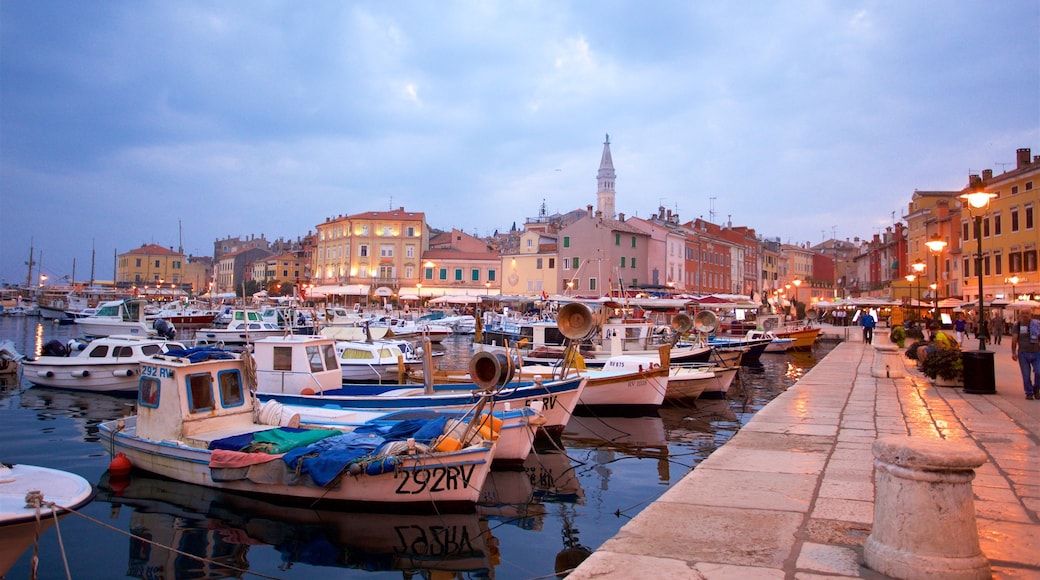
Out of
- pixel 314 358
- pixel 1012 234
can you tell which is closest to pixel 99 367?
pixel 314 358

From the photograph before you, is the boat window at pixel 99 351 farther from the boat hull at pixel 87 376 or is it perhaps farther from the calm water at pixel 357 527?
the calm water at pixel 357 527

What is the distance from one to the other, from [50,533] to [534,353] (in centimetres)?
2012

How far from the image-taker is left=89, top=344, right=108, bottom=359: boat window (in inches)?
906

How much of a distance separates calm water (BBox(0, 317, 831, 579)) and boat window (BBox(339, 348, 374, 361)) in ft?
32.4

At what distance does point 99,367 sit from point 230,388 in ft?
43.7

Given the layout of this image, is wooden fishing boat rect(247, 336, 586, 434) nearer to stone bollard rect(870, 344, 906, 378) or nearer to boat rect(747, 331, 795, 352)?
stone bollard rect(870, 344, 906, 378)

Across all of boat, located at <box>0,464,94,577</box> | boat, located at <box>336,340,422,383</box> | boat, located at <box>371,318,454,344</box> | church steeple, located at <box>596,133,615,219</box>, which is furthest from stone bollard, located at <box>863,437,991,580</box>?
church steeple, located at <box>596,133,615,219</box>

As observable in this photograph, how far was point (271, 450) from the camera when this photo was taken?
10.5 meters

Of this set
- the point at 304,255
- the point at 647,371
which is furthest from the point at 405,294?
the point at 647,371

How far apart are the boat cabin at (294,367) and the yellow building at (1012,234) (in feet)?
120

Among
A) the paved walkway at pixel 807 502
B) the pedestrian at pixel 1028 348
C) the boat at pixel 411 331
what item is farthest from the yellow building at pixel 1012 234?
the paved walkway at pixel 807 502

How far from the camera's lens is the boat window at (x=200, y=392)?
1167cm

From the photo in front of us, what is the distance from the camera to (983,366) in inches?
577

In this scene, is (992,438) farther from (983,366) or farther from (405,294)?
(405,294)
